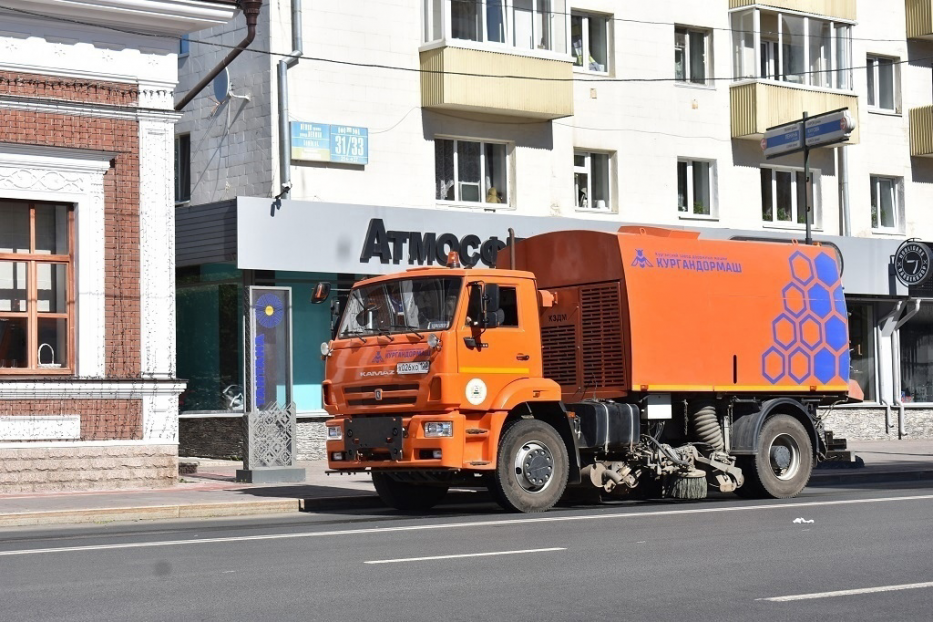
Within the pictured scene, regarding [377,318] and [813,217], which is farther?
[813,217]

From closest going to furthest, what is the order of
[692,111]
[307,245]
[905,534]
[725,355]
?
[905,534] → [725,355] → [307,245] → [692,111]

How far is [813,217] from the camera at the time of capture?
111 ft

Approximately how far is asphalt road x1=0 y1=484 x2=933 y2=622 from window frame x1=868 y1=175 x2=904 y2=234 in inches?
825

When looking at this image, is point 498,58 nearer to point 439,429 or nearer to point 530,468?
point 530,468

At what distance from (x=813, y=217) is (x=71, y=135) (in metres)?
19.4

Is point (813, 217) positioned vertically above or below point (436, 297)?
above

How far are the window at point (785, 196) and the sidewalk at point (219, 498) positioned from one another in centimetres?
1006

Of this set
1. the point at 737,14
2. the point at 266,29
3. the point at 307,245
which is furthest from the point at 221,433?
the point at 737,14

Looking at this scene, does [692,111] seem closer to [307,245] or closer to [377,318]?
[307,245]

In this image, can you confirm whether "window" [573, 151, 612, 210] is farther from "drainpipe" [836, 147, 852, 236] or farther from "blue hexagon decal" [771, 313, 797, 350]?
"blue hexagon decal" [771, 313, 797, 350]

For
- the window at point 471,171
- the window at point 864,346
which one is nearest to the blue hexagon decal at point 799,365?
the window at point 471,171

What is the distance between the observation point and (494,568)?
33.7 feet

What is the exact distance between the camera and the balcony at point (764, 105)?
1256 inches

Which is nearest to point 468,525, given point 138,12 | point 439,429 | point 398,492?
point 439,429
